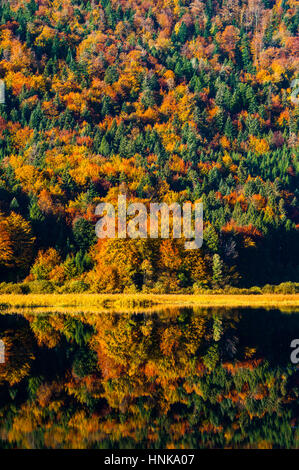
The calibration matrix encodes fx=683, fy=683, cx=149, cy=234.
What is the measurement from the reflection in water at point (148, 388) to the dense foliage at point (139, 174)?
49504mm

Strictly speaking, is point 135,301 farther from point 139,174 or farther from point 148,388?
point 139,174

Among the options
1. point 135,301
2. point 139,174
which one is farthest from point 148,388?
point 139,174

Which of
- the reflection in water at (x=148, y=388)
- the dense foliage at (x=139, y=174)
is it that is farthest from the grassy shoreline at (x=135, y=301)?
the reflection in water at (x=148, y=388)

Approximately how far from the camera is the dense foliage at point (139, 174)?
331 ft

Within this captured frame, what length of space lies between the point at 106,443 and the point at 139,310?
1753 inches

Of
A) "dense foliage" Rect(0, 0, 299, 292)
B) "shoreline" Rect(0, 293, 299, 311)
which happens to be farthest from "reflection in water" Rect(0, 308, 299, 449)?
"dense foliage" Rect(0, 0, 299, 292)

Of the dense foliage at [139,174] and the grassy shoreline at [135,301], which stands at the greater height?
the dense foliage at [139,174]

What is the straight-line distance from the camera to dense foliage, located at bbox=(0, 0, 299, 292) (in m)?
101

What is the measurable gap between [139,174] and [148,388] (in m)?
126

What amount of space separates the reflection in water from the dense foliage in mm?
49504

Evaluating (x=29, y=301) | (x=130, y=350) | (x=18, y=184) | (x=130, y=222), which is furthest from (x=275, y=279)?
(x=130, y=350)

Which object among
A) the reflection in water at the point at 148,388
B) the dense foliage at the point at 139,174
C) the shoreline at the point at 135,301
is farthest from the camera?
the dense foliage at the point at 139,174

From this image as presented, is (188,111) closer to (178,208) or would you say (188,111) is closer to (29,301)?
(178,208)

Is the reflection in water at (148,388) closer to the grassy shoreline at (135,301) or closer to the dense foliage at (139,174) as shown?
the grassy shoreline at (135,301)
